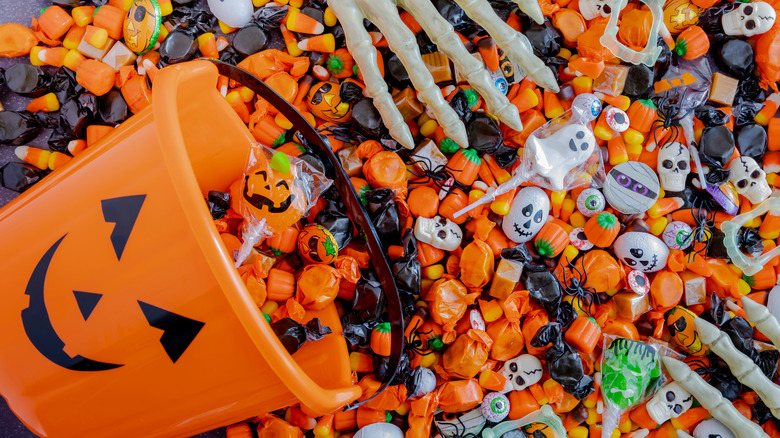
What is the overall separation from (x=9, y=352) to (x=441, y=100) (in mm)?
1160

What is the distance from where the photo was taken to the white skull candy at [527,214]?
1789 millimetres

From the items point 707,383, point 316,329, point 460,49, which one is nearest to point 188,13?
point 460,49

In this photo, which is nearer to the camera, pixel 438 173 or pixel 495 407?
pixel 495 407

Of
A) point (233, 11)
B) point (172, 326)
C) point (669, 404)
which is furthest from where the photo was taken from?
point (233, 11)

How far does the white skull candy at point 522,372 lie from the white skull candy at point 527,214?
401 mm

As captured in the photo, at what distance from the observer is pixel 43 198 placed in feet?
4.08

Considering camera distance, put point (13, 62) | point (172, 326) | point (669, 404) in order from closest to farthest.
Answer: point (172, 326) → point (669, 404) → point (13, 62)

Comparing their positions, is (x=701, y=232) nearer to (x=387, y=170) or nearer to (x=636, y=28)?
(x=636, y=28)

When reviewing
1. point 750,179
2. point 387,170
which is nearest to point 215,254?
point 387,170

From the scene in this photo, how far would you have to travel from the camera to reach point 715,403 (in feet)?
5.51

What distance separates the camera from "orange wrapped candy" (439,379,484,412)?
1.75 metres

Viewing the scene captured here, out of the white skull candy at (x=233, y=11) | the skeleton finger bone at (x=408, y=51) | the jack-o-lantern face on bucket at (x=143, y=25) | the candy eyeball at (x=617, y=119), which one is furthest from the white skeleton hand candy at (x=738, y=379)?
the jack-o-lantern face on bucket at (x=143, y=25)

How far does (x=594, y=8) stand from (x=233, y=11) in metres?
1.25

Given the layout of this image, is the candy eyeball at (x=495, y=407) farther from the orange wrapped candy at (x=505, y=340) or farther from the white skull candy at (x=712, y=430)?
the white skull candy at (x=712, y=430)
